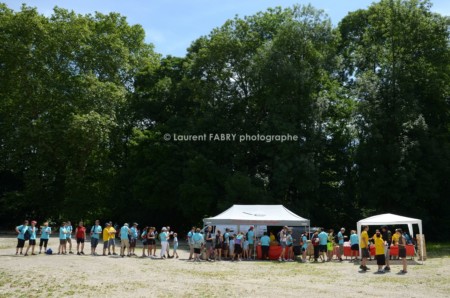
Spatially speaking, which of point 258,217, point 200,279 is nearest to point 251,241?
point 258,217

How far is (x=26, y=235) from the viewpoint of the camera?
67.1 ft

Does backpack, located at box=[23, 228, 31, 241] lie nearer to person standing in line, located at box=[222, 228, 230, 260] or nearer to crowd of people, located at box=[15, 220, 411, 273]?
crowd of people, located at box=[15, 220, 411, 273]

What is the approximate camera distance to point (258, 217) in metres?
23.7

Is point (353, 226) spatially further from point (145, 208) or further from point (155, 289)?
point (155, 289)

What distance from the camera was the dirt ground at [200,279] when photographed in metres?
12.1

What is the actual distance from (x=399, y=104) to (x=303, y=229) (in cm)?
1581

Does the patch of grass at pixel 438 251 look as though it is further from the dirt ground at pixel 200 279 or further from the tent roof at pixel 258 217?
the tent roof at pixel 258 217

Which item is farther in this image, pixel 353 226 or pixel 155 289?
pixel 353 226

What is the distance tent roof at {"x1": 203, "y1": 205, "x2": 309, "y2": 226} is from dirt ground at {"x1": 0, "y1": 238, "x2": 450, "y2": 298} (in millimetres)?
3253

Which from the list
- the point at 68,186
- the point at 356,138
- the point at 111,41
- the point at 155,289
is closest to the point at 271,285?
the point at 155,289

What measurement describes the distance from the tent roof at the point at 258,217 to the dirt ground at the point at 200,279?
3253 mm

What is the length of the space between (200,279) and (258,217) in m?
9.25

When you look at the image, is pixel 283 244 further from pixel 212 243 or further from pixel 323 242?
pixel 212 243

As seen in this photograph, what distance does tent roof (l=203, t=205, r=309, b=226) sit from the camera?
23047 millimetres
